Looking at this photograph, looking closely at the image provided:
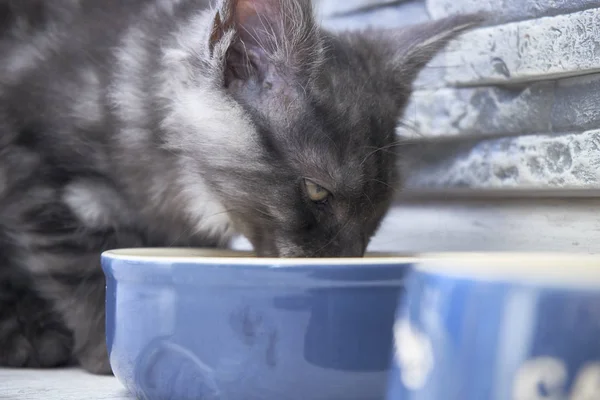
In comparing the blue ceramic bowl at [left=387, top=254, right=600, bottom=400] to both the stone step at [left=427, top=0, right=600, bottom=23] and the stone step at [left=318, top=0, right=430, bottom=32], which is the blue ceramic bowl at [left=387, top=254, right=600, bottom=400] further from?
the stone step at [left=318, top=0, right=430, bottom=32]

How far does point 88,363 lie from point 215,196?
31cm

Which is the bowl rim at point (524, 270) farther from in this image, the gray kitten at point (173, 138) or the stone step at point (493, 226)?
the stone step at point (493, 226)

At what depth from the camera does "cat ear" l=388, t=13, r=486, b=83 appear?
117 centimetres

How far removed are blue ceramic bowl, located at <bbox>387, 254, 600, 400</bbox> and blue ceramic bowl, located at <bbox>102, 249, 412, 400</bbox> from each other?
23cm

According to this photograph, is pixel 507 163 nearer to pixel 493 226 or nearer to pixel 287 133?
pixel 493 226

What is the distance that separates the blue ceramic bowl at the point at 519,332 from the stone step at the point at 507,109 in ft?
2.36

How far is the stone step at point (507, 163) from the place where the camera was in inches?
41.9

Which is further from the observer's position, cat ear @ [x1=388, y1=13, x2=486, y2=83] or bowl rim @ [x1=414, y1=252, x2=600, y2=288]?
cat ear @ [x1=388, y1=13, x2=486, y2=83]

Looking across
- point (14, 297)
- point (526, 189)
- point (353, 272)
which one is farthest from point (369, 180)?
point (14, 297)

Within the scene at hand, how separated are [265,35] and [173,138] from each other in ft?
0.83

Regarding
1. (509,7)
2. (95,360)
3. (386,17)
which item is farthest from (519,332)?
(386,17)

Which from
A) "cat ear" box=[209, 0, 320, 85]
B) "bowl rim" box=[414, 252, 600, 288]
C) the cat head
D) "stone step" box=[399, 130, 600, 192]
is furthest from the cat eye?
"bowl rim" box=[414, 252, 600, 288]

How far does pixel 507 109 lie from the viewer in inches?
47.4

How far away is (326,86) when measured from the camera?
1060mm
